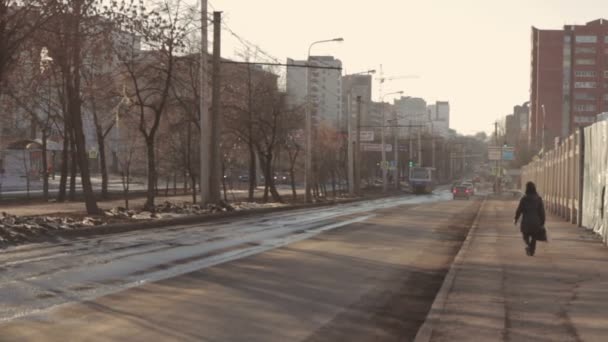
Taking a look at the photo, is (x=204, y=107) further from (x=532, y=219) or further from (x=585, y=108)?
(x=585, y=108)

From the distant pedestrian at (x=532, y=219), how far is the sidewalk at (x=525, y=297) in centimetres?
38

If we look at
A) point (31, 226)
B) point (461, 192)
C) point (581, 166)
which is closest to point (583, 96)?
point (461, 192)

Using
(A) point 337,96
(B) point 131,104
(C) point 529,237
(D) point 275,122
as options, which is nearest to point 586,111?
(A) point 337,96

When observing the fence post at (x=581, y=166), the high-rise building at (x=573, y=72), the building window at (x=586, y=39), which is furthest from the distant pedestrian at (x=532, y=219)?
the building window at (x=586, y=39)

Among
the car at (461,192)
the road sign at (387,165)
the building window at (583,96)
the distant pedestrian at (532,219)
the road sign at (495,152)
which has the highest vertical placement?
the building window at (583,96)

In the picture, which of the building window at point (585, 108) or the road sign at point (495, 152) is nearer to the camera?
the road sign at point (495, 152)

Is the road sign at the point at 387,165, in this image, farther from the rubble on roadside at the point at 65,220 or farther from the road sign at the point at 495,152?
the rubble on roadside at the point at 65,220

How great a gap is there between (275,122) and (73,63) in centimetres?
2172

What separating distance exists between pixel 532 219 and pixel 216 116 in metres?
18.9

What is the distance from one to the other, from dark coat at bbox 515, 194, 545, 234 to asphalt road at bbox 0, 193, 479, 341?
6.19 feet

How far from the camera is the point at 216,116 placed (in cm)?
3259

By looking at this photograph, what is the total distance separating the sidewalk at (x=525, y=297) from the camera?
312 inches

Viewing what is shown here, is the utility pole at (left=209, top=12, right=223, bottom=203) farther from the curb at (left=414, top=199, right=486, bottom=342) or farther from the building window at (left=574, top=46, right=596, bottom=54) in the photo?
the building window at (left=574, top=46, right=596, bottom=54)

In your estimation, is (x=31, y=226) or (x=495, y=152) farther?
(x=495, y=152)
